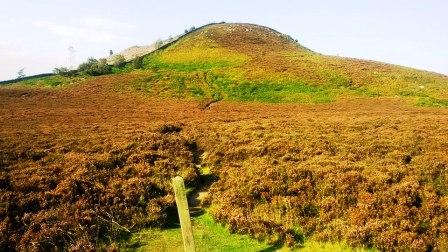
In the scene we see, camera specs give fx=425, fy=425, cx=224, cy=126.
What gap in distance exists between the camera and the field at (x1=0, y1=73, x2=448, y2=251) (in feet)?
43.5

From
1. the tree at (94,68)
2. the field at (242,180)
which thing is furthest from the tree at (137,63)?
the field at (242,180)

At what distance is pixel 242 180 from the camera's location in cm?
1725

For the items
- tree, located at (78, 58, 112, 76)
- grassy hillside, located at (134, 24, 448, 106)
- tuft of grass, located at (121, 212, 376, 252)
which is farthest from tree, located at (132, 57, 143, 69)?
tuft of grass, located at (121, 212, 376, 252)

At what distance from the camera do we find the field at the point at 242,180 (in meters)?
13.3

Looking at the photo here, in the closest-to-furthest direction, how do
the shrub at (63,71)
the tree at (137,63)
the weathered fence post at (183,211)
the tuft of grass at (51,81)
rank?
the weathered fence post at (183,211) < the tuft of grass at (51,81) < the shrub at (63,71) < the tree at (137,63)

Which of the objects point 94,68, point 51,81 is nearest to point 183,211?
point 51,81

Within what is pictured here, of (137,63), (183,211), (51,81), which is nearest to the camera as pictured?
(183,211)

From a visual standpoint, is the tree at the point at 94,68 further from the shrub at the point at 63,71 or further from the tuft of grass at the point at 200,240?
the tuft of grass at the point at 200,240

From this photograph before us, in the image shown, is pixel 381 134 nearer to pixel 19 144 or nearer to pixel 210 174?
pixel 210 174

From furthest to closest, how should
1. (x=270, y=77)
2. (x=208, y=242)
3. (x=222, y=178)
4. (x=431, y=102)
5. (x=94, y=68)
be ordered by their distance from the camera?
(x=94, y=68), (x=270, y=77), (x=431, y=102), (x=222, y=178), (x=208, y=242)

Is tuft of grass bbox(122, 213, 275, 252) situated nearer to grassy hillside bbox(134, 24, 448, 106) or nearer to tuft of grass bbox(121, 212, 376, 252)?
tuft of grass bbox(121, 212, 376, 252)

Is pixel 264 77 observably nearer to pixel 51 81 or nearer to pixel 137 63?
pixel 137 63

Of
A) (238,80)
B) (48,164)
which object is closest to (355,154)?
(48,164)

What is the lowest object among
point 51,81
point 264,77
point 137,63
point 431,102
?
point 431,102
